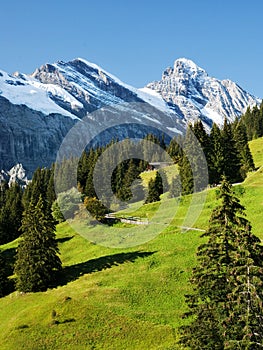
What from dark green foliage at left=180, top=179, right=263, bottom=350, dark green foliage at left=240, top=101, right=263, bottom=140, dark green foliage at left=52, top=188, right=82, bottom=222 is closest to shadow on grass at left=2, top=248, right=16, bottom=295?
dark green foliage at left=52, top=188, right=82, bottom=222

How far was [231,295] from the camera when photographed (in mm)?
21859

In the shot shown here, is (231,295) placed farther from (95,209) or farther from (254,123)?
(254,123)

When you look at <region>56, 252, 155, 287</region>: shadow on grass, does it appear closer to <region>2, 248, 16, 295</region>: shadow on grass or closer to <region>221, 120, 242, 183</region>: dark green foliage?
<region>2, 248, 16, 295</region>: shadow on grass

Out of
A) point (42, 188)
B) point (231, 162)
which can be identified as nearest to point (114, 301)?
point (231, 162)

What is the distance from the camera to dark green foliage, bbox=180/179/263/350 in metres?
21.2

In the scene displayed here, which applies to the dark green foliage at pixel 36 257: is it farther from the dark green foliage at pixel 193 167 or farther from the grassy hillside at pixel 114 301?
the dark green foliage at pixel 193 167

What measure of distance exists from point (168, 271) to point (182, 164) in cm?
4631

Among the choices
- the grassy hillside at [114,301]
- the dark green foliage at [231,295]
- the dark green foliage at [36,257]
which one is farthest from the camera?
the dark green foliage at [36,257]

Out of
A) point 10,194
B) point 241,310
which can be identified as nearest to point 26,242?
point 241,310

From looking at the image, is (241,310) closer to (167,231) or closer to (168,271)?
(168,271)

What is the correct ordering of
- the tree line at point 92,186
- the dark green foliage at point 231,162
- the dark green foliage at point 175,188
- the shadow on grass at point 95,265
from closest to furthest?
the shadow on grass at point 95,265, the tree line at point 92,186, the dark green foliage at point 231,162, the dark green foliage at point 175,188

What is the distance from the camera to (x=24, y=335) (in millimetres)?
38062

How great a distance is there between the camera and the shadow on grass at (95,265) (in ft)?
172

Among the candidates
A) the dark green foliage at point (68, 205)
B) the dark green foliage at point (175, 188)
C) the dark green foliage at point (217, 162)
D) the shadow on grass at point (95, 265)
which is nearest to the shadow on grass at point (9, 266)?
the shadow on grass at point (95, 265)
